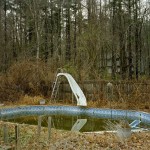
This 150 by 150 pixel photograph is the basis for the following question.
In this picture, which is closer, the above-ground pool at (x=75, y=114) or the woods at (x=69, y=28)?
the above-ground pool at (x=75, y=114)

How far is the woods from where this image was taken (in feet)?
82.9

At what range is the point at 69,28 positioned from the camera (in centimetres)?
2884

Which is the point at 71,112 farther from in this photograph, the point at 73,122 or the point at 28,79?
the point at 28,79

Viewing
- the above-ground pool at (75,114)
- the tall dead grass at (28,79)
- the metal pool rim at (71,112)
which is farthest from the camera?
the tall dead grass at (28,79)

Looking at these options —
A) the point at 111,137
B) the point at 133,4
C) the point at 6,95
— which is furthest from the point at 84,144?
the point at 133,4

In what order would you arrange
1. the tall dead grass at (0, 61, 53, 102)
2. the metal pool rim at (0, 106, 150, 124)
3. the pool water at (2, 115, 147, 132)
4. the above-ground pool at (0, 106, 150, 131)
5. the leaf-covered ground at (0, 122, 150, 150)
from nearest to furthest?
the leaf-covered ground at (0, 122, 150, 150)
the pool water at (2, 115, 147, 132)
the above-ground pool at (0, 106, 150, 131)
the metal pool rim at (0, 106, 150, 124)
the tall dead grass at (0, 61, 53, 102)

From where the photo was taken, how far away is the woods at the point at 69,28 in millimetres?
25266

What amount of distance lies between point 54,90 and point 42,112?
10.2 feet

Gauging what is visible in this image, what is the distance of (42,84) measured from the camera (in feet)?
60.7

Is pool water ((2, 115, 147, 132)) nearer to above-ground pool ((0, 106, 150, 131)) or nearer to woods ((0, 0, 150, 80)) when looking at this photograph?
above-ground pool ((0, 106, 150, 131))

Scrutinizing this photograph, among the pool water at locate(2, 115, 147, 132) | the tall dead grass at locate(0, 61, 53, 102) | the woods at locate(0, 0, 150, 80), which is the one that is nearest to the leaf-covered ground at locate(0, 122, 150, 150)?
the pool water at locate(2, 115, 147, 132)

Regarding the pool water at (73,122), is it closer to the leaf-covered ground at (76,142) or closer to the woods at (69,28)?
the leaf-covered ground at (76,142)

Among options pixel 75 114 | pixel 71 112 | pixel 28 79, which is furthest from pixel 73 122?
pixel 28 79

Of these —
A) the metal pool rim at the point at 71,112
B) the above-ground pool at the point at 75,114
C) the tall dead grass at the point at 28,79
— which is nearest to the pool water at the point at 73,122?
the above-ground pool at the point at 75,114
